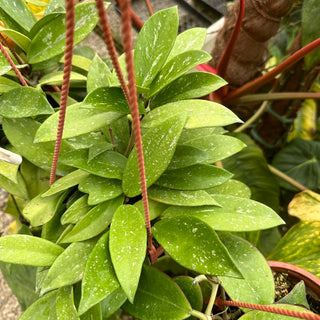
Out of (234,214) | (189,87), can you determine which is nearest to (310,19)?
(189,87)

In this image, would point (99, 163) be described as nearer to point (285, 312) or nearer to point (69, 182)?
point (69, 182)

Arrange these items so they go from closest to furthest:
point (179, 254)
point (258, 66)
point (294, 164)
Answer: point (179, 254) → point (258, 66) → point (294, 164)

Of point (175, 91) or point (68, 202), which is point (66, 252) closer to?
point (68, 202)

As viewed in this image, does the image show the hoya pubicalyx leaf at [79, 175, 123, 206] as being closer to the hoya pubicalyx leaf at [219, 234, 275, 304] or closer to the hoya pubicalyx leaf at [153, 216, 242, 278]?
the hoya pubicalyx leaf at [153, 216, 242, 278]

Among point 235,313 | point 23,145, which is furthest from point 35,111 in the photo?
point 235,313

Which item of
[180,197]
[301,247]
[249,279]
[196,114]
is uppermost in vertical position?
[196,114]
